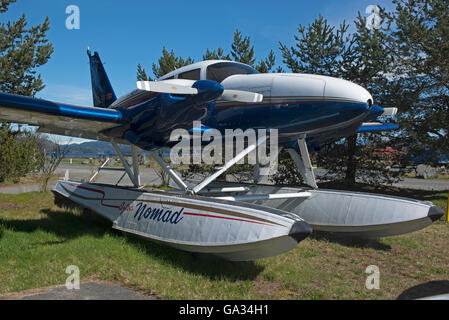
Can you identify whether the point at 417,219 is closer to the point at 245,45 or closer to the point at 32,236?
the point at 32,236

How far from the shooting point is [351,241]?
24.6ft

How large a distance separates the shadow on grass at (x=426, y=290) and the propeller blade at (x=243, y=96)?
3922 mm

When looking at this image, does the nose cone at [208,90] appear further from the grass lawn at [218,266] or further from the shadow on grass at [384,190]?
the shadow on grass at [384,190]

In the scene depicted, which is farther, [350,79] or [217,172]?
[350,79]

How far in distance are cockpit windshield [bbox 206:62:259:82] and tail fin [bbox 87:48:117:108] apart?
16.9ft

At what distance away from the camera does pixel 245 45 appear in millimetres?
15930

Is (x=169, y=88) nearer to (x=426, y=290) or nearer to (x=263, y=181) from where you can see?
(x=426, y=290)

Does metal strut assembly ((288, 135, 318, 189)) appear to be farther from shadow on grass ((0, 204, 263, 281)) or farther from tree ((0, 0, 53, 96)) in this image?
tree ((0, 0, 53, 96))

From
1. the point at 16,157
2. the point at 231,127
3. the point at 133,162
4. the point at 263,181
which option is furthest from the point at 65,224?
the point at 263,181

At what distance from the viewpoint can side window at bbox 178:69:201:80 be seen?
24.5 ft

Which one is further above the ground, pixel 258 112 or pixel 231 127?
pixel 258 112

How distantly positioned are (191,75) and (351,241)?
515 centimetres

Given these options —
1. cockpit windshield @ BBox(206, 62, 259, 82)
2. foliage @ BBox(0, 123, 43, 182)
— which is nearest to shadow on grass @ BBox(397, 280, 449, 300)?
cockpit windshield @ BBox(206, 62, 259, 82)
